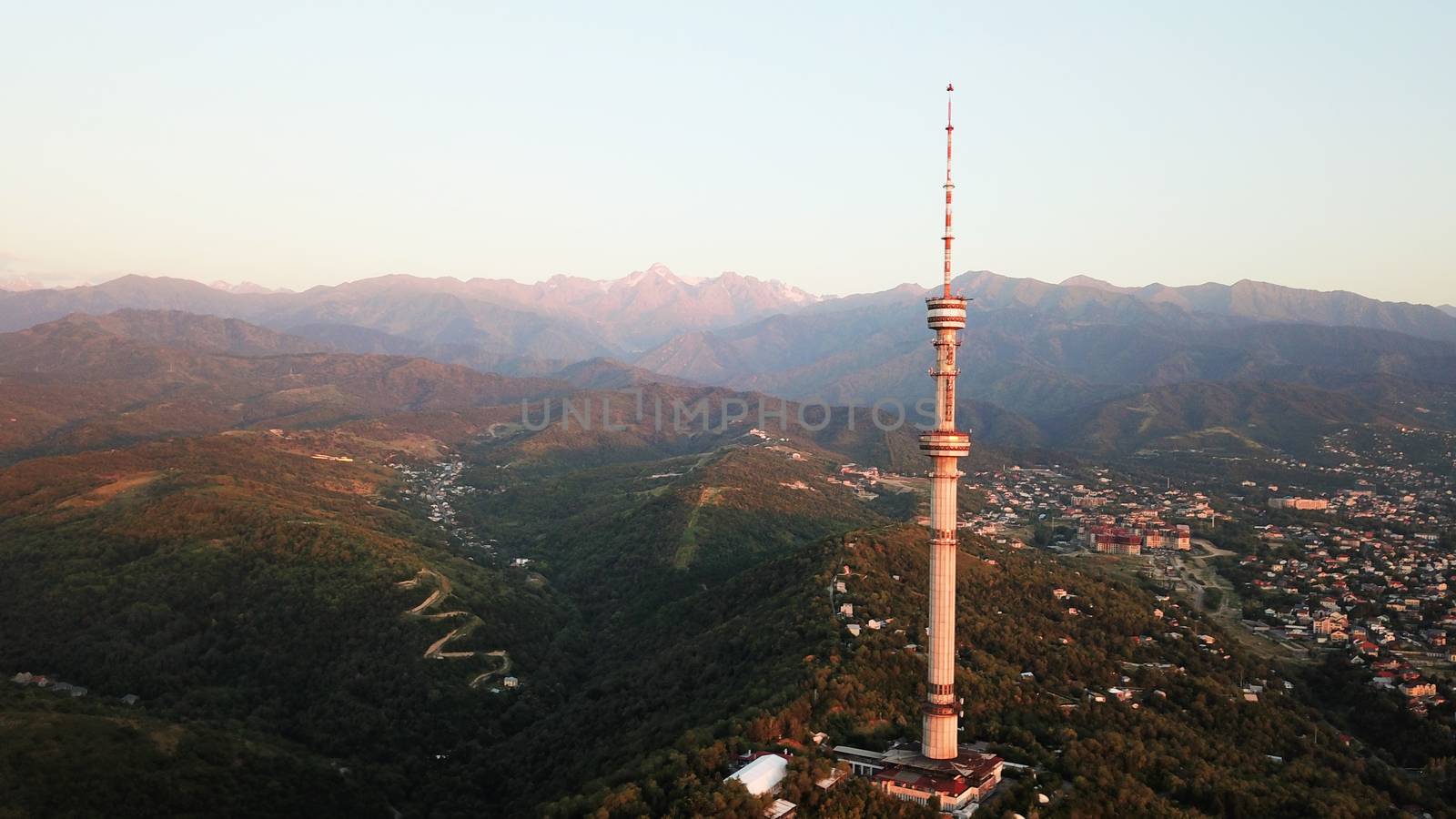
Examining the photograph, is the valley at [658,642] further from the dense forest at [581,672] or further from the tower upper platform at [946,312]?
the tower upper platform at [946,312]

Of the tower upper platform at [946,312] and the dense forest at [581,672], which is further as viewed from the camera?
the tower upper platform at [946,312]

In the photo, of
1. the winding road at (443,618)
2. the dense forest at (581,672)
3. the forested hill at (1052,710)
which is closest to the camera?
the forested hill at (1052,710)

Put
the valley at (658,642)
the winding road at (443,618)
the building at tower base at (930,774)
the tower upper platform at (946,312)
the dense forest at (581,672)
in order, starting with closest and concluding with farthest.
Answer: the building at tower base at (930,774) < the dense forest at (581,672) < the valley at (658,642) < the tower upper platform at (946,312) < the winding road at (443,618)

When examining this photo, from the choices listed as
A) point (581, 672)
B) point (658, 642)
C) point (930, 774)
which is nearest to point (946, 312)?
point (930, 774)

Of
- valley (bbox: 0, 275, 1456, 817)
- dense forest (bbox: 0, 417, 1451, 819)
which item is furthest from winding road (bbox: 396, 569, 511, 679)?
dense forest (bbox: 0, 417, 1451, 819)

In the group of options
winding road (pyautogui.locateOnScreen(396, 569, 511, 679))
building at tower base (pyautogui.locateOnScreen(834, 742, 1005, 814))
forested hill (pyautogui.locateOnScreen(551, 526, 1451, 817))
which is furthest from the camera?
winding road (pyautogui.locateOnScreen(396, 569, 511, 679))

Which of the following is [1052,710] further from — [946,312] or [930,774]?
[946,312]

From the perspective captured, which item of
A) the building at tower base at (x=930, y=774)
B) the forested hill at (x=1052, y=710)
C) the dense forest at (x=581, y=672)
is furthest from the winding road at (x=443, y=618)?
the building at tower base at (x=930, y=774)

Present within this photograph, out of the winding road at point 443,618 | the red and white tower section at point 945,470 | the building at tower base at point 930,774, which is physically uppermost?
the red and white tower section at point 945,470

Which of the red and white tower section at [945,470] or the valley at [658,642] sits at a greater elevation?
the red and white tower section at [945,470]

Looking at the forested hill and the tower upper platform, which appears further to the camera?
the tower upper platform

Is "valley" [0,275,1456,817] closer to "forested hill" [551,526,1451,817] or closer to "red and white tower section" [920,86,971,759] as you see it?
"forested hill" [551,526,1451,817]

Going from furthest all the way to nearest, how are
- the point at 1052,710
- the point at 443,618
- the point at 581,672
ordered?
the point at 443,618 → the point at 581,672 → the point at 1052,710

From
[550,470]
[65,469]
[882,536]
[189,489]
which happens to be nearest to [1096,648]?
[882,536]
